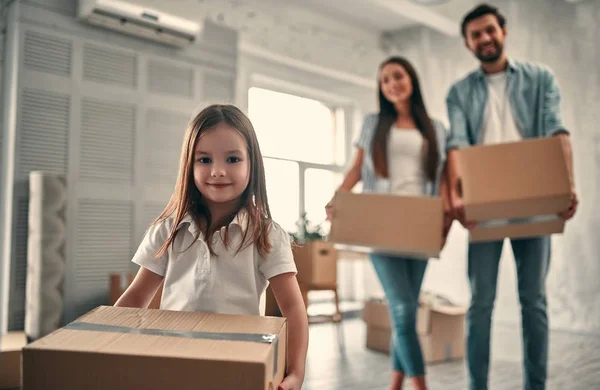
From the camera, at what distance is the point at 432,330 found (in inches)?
122

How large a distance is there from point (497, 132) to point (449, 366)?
1.63 meters

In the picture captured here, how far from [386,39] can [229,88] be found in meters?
2.50

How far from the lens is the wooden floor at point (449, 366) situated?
8.25ft

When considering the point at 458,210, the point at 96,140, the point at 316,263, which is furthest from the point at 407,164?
the point at 96,140

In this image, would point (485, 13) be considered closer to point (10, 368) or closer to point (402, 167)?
point (402, 167)

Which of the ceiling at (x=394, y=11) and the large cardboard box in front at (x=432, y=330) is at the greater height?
the ceiling at (x=394, y=11)

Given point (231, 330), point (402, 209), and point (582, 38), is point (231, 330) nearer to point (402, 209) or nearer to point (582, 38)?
point (402, 209)

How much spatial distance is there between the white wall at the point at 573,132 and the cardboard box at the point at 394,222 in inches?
122

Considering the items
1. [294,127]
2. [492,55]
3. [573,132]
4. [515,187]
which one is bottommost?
[515,187]

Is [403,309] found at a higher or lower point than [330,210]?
lower

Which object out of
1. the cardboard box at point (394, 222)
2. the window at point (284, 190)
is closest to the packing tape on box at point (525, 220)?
the cardboard box at point (394, 222)

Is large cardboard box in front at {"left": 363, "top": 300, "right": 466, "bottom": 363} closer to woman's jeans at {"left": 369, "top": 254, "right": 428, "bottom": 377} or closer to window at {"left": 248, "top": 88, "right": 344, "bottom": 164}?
woman's jeans at {"left": 369, "top": 254, "right": 428, "bottom": 377}

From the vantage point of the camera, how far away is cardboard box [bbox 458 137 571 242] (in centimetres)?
165

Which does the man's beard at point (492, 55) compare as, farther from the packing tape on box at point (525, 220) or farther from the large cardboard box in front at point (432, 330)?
the large cardboard box in front at point (432, 330)
